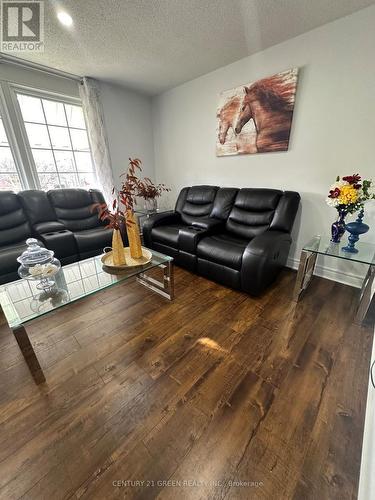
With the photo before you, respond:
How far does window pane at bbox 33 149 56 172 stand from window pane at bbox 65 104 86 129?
0.57 meters

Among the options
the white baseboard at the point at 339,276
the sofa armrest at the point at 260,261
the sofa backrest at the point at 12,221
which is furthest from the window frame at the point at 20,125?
the white baseboard at the point at 339,276

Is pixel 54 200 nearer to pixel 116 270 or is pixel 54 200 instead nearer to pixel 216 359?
pixel 116 270

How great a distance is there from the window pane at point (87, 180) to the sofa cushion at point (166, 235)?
4.81 ft

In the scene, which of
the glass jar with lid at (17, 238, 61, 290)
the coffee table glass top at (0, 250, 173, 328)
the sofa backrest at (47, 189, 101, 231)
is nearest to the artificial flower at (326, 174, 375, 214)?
the coffee table glass top at (0, 250, 173, 328)

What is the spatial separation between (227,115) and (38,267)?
2607 millimetres

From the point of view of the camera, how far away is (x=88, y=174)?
3.21 metres

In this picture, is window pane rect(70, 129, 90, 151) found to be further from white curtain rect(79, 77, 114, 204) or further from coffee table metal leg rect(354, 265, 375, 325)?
coffee table metal leg rect(354, 265, 375, 325)

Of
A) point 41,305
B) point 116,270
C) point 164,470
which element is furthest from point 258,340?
point 41,305

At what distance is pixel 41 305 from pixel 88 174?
2584 millimetres

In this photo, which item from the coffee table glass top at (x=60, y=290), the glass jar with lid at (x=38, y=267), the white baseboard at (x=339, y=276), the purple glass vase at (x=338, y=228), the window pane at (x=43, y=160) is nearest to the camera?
the coffee table glass top at (x=60, y=290)

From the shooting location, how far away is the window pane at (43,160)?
2664 millimetres

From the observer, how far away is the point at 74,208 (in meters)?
2.76

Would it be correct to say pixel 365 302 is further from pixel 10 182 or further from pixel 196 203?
pixel 10 182

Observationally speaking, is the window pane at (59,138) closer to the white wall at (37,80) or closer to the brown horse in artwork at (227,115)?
the white wall at (37,80)
